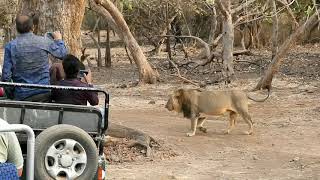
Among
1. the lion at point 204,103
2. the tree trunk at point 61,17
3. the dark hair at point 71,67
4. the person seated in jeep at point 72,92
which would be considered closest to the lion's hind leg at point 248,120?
the lion at point 204,103

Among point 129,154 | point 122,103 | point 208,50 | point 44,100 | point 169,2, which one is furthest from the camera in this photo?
point 169,2

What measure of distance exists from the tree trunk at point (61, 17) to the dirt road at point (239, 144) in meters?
1.97

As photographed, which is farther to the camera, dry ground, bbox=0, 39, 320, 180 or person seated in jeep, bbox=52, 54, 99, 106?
dry ground, bbox=0, 39, 320, 180

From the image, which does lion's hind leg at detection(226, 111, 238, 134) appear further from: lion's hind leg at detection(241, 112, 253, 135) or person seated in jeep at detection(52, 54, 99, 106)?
person seated in jeep at detection(52, 54, 99, 106)

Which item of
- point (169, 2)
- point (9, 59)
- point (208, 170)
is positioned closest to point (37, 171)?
point (9, 59)

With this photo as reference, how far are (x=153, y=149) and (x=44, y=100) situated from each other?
3681mm

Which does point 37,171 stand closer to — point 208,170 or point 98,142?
point 98,142

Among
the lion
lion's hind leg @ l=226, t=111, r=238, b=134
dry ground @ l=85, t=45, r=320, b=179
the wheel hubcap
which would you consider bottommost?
dry ground @ l=85, t=45, r=320, b=179

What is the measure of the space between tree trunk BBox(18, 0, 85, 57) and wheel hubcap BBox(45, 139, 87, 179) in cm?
430

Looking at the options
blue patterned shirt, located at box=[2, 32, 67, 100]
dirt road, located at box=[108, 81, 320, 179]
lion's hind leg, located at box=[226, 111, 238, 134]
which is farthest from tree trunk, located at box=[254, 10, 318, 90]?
blue patterned shirt, located at box=[2, 32, 67, 100]

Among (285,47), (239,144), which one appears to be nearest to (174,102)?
(239,144)

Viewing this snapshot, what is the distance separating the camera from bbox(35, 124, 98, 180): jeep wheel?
538cm

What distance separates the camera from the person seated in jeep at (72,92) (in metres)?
6.53

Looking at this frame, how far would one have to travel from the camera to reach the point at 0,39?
5594cm
